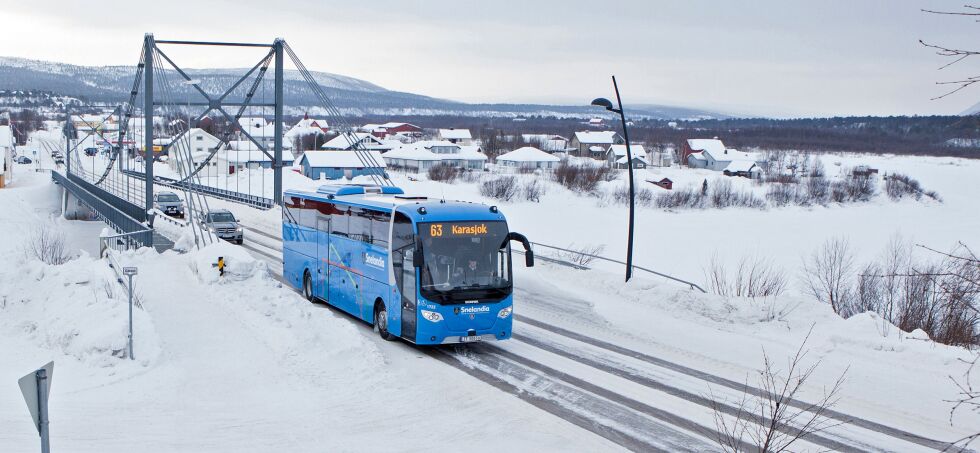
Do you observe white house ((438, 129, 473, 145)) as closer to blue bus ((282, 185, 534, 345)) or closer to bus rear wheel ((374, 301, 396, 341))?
blue bus ((282, 185, 534, 345))

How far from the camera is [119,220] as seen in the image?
37281mm

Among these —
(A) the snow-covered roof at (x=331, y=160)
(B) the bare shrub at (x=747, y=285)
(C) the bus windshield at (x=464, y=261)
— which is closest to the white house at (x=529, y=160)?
(A) the snow-covered roof at (x=331, y=160)

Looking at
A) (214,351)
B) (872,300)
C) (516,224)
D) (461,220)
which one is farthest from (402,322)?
(516,224)

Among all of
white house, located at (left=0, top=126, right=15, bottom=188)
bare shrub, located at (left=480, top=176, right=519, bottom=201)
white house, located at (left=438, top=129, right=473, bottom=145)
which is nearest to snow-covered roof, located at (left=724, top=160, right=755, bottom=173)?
bare shrub, located at (left=480, top=176, right=519, bottom=201)

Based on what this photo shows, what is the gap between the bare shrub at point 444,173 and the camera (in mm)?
91000

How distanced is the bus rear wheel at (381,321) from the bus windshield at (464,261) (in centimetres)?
187

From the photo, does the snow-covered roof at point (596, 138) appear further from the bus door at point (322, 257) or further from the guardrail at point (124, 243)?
the bus door at point (322, 257)

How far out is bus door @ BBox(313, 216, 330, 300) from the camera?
2062 centimetres

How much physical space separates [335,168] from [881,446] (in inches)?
3388

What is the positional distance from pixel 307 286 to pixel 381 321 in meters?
5.29

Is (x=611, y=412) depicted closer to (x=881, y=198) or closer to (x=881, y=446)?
(x=881, y=446)

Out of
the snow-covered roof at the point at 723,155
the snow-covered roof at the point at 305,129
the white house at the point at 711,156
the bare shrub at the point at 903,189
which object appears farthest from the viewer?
the snow-covered roof at the point at 305,129

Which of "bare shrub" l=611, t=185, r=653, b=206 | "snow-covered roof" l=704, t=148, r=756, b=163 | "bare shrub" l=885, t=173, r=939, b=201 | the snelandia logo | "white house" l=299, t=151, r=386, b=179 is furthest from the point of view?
"snow-covered roof" l=704, t=148, r=756, b=163

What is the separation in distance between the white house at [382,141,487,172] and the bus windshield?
90.3 m
